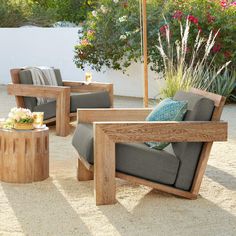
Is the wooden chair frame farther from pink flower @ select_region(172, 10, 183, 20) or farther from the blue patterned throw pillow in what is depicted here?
pink flower @ select_region(172, 10, 183, 20)

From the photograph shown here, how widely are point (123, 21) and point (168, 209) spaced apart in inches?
304

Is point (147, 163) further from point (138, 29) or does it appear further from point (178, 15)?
point (138, 29)

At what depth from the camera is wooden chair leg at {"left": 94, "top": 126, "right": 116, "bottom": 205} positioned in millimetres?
4340

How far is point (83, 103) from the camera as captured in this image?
7457mm

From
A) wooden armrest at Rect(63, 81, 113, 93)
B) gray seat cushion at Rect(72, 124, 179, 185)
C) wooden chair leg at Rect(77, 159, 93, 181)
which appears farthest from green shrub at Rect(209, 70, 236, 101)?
gray seat cushion at Rect(72, 124, 179, 185)

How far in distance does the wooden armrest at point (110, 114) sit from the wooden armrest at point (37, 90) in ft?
7.00

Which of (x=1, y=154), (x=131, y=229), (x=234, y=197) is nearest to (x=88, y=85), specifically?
(x=1, y=154)

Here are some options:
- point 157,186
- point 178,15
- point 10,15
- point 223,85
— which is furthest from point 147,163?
point 10,15

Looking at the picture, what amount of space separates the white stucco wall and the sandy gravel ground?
23.4 ft

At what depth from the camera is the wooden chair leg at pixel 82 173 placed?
16.6 ft

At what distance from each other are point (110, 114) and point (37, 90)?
2383 millimetres

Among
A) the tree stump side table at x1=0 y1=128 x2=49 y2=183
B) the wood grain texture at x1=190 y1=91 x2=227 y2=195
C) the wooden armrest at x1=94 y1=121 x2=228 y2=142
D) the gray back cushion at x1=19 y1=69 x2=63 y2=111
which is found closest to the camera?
the wooden armrest at x1=94 y1=121 x2=228 y2=142

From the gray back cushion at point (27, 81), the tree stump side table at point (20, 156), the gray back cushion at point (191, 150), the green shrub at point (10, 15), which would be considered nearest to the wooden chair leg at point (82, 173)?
the tree stump side table at point (20, 156)

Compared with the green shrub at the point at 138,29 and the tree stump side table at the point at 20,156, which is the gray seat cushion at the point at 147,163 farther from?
the green shrub at the point at 138,29
